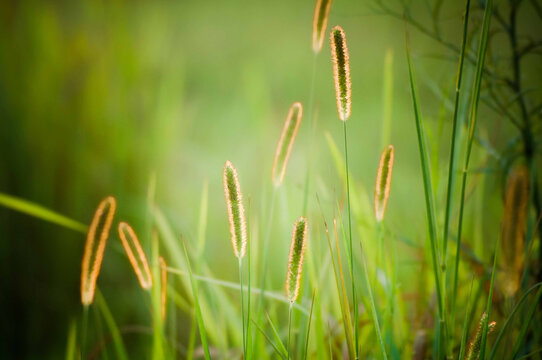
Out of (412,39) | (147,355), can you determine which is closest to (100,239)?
(147,355)

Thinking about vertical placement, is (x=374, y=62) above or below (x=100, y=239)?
above

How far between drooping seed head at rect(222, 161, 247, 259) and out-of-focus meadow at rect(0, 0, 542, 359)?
348 mm

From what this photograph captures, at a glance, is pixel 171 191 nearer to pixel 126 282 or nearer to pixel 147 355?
pixel 126 282

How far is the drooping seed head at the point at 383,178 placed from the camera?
30cm

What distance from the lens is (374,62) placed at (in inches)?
29.8

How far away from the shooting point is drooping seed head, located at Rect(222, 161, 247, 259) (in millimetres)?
272

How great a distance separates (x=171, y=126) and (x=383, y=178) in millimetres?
519

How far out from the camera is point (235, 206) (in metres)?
0.28

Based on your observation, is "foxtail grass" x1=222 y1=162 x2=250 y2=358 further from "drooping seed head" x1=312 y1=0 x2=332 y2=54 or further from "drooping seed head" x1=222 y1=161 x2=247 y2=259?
"drooping seed head" x1=312 y1=0 x2=332 y2=54

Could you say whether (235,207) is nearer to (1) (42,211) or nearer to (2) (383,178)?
(2) (383,178)

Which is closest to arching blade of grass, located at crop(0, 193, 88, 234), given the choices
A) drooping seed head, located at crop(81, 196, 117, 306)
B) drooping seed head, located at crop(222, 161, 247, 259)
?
drooping seed head, located at crop(81, 196, 117, 306)

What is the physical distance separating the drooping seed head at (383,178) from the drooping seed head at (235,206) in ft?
0.38

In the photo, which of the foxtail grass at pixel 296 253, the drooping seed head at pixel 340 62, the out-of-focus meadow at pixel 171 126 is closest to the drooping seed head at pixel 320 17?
the drooping seed head at pixel 340 62

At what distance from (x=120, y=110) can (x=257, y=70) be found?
29 cm
